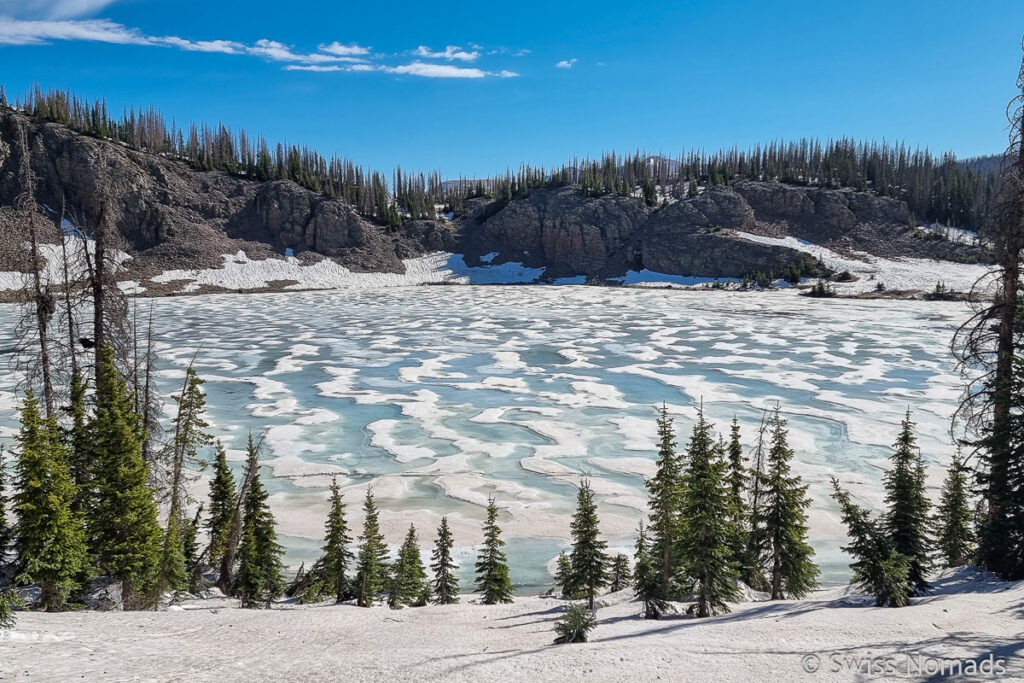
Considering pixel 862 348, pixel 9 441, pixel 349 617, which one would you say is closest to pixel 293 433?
pixel 9 441

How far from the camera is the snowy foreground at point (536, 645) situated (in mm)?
7129

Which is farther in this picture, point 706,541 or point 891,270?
point 891,270

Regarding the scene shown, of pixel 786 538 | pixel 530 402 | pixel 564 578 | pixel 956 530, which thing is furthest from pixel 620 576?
pixel 530 402

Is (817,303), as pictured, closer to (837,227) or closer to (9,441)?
(837,227)

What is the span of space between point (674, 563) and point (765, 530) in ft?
6.31

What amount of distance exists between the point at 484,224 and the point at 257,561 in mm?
134022

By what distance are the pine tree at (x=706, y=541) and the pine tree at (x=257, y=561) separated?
8892 mm

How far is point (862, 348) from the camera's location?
140 feet

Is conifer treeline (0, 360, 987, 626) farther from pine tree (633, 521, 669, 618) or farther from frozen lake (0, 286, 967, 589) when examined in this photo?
frozen lake (0, 286, 967, 589)

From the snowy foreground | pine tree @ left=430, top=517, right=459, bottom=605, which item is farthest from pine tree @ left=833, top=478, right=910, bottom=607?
pine tree @ left=430, top=517, right=459, bottom=605

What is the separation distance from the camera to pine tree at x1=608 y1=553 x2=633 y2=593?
13.8m

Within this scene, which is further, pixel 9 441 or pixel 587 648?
pixel 9 441

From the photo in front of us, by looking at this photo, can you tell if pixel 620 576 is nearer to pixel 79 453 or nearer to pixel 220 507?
pixel 220 507

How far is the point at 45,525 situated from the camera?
40.6 ft
